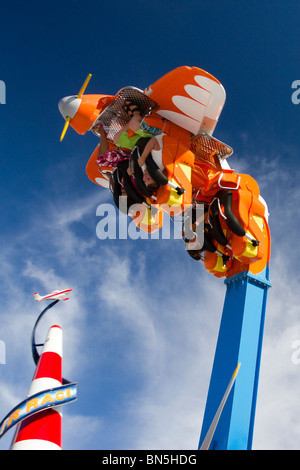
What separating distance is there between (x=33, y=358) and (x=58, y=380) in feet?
2.29

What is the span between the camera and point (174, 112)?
22.5 ft

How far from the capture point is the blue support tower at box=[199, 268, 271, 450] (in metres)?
5.97

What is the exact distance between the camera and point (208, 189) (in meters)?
7.36

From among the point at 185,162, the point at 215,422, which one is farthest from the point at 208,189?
the point at 215,422

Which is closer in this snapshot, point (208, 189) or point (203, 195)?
point (208, 189)

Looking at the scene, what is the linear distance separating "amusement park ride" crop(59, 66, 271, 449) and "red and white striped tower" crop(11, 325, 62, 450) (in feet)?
7.17

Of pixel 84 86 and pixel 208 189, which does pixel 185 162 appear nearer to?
pixel 208 189

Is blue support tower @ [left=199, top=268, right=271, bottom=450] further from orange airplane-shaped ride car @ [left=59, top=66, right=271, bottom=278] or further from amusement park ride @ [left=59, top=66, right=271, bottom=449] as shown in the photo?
orange airplane-shaped ride car @ [left=59, top=66, right=271, bottom=278]

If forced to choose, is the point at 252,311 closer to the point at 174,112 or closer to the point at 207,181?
the point at 207,181

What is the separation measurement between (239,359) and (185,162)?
9.92 ft

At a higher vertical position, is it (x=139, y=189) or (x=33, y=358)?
(x=139, y=189)
